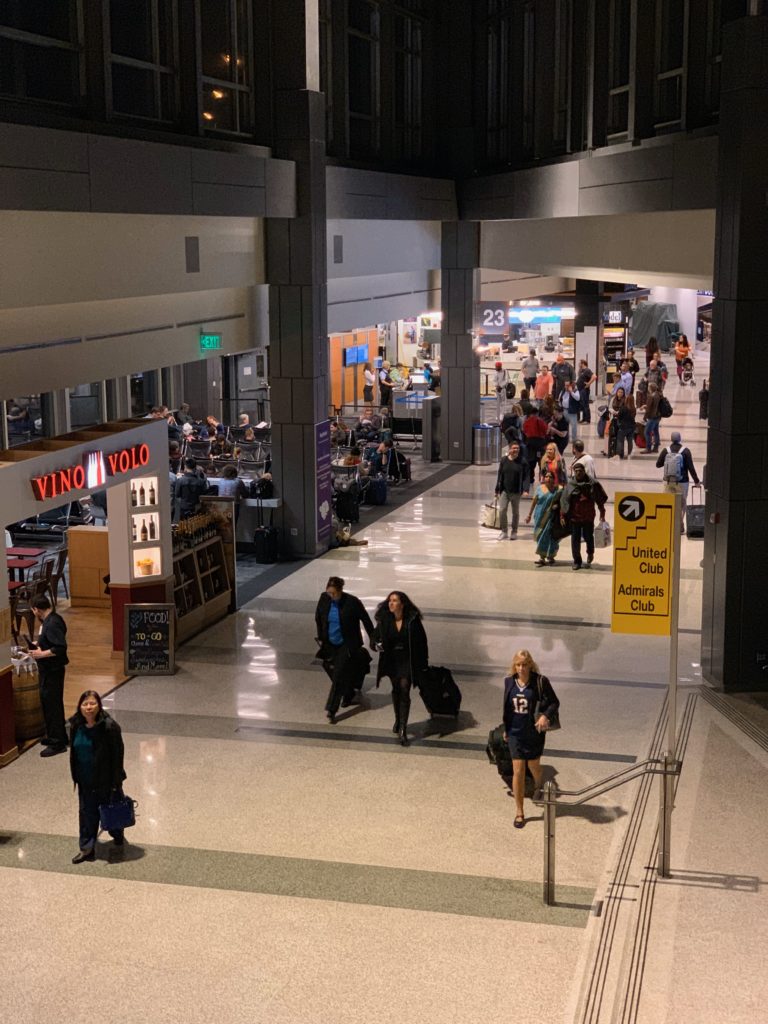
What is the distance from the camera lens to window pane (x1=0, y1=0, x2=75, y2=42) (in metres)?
15.8

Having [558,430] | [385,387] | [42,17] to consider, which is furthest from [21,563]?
[385,387]

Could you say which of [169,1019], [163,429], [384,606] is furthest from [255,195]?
[169,1019]

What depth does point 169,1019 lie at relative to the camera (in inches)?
293

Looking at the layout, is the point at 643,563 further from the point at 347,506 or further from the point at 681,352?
the point at 681,352

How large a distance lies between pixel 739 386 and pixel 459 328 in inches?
611

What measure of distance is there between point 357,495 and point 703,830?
521 inches

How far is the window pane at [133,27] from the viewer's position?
1745 cm

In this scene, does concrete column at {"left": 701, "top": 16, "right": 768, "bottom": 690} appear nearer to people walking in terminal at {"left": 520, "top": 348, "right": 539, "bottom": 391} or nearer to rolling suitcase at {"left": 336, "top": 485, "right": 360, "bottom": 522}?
rolling suitcase at {"left": 336, "top": 485, "right": 360, "bottom": 522}

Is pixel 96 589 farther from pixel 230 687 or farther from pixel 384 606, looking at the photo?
pixel 384 606

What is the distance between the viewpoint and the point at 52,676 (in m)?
11.7

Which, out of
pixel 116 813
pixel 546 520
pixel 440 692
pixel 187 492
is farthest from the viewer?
pixel 187 492

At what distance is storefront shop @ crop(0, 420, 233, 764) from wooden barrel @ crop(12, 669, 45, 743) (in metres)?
0.30

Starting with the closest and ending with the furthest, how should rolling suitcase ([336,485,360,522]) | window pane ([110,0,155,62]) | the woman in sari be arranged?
window pane ([110,0,155,62]) < the woman in sari < rolling suitcase ([336,485,360,522])

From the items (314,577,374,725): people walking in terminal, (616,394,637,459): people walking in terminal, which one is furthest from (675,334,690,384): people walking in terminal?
(314,577,374,725): people walking in terminal
